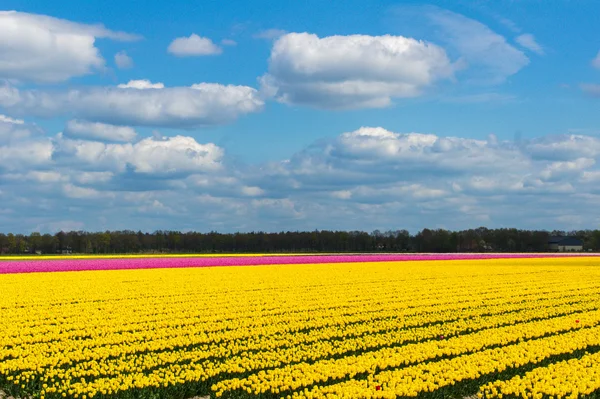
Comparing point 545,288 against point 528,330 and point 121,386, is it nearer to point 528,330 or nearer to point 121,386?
point 528,330

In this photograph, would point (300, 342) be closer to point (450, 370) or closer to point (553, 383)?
point (450, 370)

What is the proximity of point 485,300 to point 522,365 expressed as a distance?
1221cm

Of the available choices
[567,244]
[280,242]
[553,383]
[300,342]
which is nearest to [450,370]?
[553,383]

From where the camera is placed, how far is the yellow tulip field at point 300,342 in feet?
38.2

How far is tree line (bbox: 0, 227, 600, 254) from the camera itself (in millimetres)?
132125

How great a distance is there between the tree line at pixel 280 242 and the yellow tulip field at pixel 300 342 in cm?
10605

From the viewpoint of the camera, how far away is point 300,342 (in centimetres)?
1596

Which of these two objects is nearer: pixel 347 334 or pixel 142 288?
pixel 347 334

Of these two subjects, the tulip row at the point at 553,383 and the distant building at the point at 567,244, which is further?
the distant building at the point at 567,244

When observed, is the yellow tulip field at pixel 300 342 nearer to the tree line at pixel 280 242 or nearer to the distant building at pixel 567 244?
the tree line at pixel 280 242

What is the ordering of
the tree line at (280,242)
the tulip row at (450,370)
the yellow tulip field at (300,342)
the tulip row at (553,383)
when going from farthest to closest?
the tree line at (280,242)
the yellow tulip field at (300,342)
the tulip row at (553,383)
the tulip row at (450,370)

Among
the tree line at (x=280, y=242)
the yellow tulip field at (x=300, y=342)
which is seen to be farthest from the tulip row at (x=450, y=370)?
the tree line at (x=280, y=242)

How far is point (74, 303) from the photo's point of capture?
2492 centimetres

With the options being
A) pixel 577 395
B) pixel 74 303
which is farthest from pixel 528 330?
pixel 74 303
